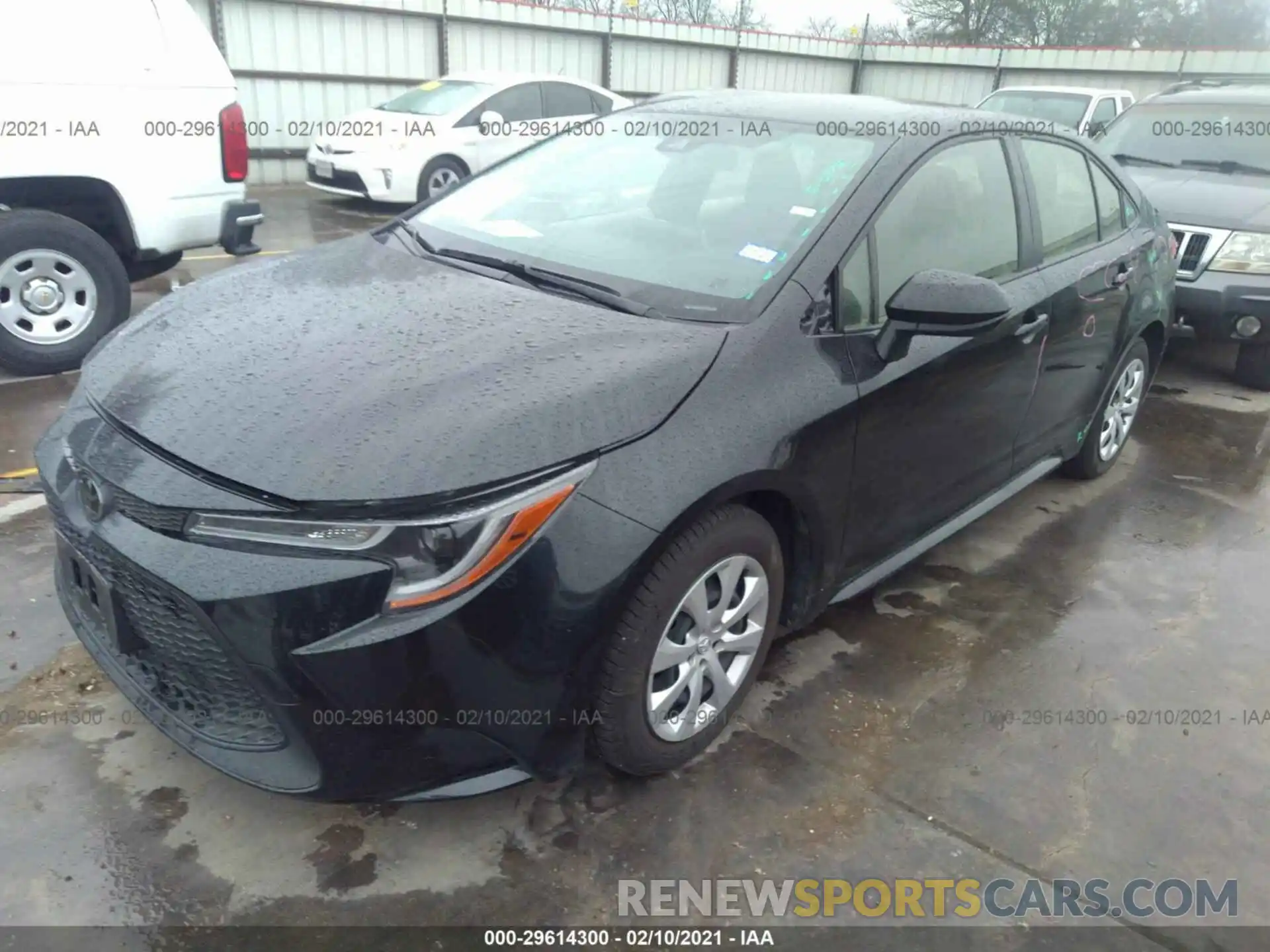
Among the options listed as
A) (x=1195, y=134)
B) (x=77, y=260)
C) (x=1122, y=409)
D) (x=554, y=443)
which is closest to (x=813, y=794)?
(x=554, y=443)

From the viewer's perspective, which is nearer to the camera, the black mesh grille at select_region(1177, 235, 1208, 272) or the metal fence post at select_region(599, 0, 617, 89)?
the black mesh grille at select_region(1177, 235, 1208, 272)

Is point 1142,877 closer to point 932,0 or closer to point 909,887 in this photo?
point 909,887

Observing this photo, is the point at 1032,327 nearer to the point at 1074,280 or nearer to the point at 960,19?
the point at 1074,280

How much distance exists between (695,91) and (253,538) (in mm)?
2650

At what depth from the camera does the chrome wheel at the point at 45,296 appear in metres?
4.88

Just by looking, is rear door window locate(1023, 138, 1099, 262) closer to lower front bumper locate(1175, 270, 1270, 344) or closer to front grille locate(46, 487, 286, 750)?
lower front bumper locate(1175, 270, 1270, 344)

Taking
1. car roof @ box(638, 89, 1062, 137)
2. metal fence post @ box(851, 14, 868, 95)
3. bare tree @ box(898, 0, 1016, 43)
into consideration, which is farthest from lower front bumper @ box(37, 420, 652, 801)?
bare tree @ box(898, 0, 1016, 43)

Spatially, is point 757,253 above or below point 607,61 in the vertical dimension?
below

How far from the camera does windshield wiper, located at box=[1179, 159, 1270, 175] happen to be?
628 centimetres

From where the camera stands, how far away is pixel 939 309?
2.53 meters

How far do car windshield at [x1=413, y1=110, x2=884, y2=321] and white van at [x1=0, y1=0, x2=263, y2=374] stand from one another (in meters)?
2.52

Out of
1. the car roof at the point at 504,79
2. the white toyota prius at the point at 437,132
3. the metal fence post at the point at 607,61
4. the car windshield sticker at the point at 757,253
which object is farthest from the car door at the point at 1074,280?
the metal fence post at the point at 607,61

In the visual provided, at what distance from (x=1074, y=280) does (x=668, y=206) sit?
64.0 inches

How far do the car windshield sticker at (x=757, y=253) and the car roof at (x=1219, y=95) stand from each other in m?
5.95
